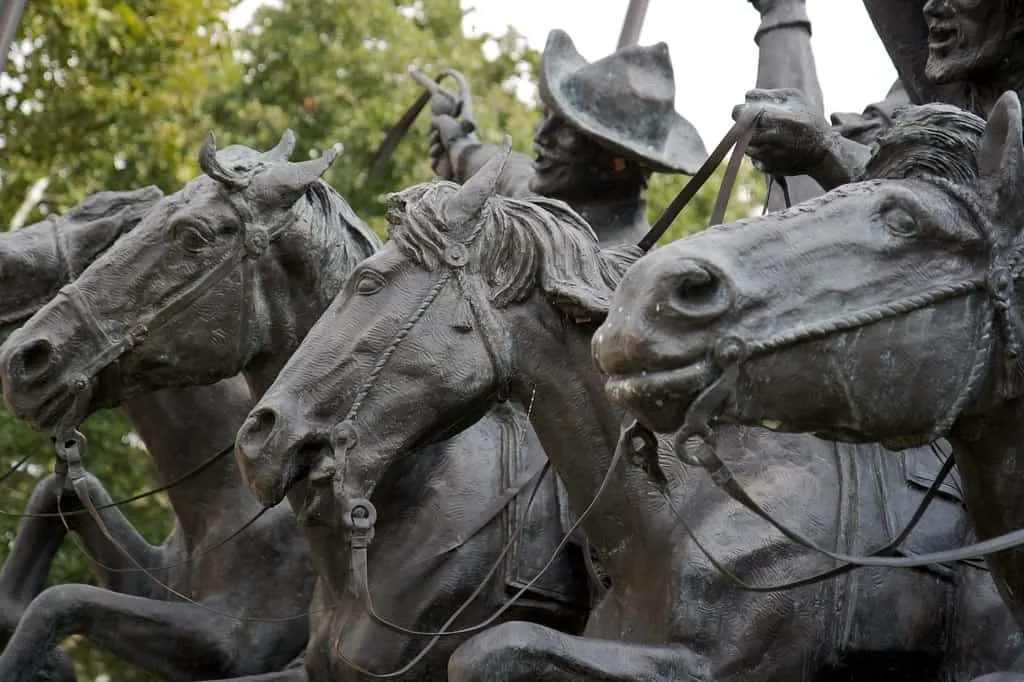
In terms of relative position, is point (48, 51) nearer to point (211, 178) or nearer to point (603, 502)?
point (211, 178)

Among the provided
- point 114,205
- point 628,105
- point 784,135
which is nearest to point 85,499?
point 114,205

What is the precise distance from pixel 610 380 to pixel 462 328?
1315 millimetres

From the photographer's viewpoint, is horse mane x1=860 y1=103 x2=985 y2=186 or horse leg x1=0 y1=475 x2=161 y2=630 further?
horse leg x1=0 y1=475 x2=161 y2=630

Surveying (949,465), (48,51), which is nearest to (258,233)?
(949,465)

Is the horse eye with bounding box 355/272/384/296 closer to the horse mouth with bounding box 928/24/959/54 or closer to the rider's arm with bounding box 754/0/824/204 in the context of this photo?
the horse mouth with bounding box 928/24/959/54

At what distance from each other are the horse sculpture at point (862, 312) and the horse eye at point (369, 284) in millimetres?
1420

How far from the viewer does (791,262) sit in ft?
12.0

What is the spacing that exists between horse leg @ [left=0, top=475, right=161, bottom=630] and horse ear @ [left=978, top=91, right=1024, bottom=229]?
3796 mm

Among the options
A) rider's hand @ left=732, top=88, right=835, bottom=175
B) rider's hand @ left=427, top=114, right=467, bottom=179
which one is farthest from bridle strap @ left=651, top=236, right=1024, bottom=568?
rider's hand @ left=427, top=114, right=467, bottom=179

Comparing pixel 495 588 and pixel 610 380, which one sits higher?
pixel 610 380

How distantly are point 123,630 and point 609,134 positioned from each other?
7.08 ft

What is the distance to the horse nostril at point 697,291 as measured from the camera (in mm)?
3545

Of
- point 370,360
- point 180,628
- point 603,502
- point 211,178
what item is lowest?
point 180,628

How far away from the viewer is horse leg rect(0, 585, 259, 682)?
6.49 metres
